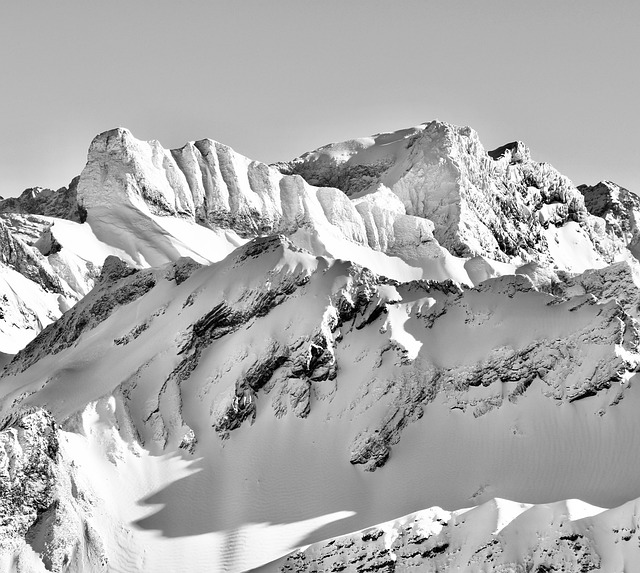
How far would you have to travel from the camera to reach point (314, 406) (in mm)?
155250

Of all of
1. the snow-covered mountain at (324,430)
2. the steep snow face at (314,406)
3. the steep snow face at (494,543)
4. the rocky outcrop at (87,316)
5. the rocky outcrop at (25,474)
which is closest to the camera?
the steep snow face at (494,543)

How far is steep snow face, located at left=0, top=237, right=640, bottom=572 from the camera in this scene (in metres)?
138

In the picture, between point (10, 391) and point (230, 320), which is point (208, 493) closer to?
point (230, 320)

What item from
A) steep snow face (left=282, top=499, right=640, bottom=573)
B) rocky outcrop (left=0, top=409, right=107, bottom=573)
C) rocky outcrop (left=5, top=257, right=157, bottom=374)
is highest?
rocky outcrop (left=5, top=257, right=157, bottom=374)

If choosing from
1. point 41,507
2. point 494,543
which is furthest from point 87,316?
point 494,543

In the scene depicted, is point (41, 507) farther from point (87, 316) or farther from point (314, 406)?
point (87, 316)

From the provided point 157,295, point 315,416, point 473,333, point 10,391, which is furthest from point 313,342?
point 10,391

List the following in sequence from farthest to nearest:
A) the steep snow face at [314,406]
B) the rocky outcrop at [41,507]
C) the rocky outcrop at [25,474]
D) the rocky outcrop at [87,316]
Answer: the rocky outcrop at [87,316] → the steep snow face at [314,406] → the rocky outcrop at [25,474] → the rocky outcrop at [41,507]

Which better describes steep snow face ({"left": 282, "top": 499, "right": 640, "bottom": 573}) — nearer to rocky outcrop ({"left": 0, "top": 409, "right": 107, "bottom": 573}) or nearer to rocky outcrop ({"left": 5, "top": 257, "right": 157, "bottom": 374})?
rocky outcrop ({"left": 0, "top": 409, "right": 107, "bottom": 573})

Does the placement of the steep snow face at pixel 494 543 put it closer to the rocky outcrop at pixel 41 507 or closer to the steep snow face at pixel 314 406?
the steep snow face at pixel 314 406

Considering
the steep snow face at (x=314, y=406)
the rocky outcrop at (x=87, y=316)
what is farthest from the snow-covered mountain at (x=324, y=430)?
the rocky outcrop at (x=87, y=316)

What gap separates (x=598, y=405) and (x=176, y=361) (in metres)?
53.7

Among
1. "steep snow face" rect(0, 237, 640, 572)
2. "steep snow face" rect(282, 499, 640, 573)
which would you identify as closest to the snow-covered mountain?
"steep snow face" rect(282, 499, 640, 573)

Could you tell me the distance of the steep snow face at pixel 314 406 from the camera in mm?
137750
